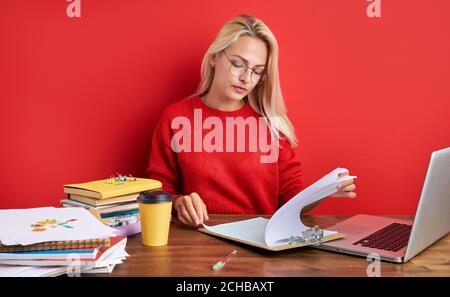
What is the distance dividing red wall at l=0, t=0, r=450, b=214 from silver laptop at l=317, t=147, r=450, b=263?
0.64 meters

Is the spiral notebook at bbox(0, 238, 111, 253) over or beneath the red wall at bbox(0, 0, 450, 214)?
beneath

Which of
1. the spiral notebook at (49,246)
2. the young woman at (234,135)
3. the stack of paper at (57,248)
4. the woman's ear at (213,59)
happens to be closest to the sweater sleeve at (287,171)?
the young woman at (234,135)

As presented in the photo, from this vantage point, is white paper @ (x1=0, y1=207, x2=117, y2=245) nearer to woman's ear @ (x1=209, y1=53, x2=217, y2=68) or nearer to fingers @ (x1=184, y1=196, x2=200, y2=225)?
fingers @ (x1=184, y1=196, x2=200, y2=225)

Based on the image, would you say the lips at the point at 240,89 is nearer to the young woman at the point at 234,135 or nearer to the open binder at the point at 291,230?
the young woman at the point at 234,135

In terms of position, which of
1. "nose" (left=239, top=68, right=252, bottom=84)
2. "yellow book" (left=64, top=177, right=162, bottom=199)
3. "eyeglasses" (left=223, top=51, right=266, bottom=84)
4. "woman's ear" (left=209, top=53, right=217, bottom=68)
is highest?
"woman's ear" (left=209, top=53, right=217, bottom=68)

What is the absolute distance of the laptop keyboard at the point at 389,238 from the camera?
3.70 feet

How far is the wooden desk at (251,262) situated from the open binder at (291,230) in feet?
0.07

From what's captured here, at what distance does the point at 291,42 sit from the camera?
6.18ft

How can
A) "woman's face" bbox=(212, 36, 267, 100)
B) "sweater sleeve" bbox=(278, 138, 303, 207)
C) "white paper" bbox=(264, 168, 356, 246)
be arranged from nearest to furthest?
"white paper" bbox=(264, 168, 356, 246)
"woman's face" bbox=(212, 36, 267, 100)
"sweater sleeve" bbox=(278, 138, 303, 207)

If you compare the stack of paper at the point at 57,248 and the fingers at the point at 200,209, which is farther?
the fingers at the point at 200,209

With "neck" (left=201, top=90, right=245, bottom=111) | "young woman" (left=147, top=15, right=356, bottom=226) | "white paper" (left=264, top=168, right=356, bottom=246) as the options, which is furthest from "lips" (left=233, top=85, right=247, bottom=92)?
"white paper" (left=264, top=168, right=356, bottom=246)

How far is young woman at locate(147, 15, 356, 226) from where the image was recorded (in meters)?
1.75

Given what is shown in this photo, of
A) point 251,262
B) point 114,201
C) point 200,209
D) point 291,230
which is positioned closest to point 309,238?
point 291,230
